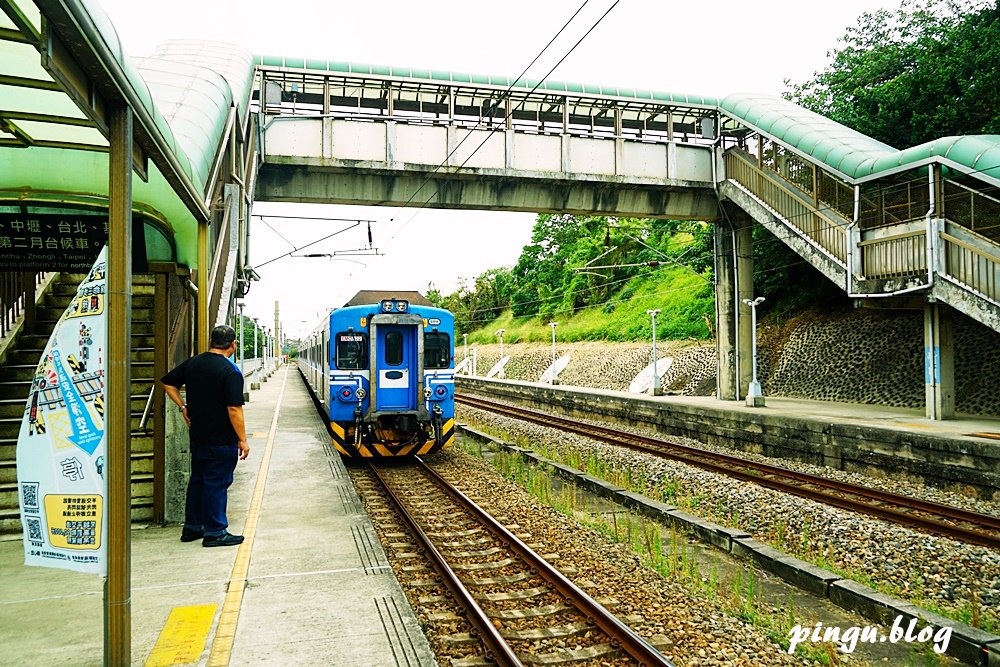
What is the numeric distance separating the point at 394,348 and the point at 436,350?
763 mm

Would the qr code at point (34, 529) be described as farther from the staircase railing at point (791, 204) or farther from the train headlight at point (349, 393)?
the staircase railing at point (791, 204)

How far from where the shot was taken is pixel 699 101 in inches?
774

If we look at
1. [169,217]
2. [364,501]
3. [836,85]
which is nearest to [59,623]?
[169,217]

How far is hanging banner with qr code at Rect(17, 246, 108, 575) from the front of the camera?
11.3 ft

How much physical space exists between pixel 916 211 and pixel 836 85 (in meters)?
10.4

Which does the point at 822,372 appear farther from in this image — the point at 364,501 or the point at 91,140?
the point at 91,140

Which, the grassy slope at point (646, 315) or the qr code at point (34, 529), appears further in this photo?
the grassy slope at point (646, 315)

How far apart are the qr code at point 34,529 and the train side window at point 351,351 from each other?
855 cm

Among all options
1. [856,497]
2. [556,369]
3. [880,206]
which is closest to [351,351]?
[856,497]

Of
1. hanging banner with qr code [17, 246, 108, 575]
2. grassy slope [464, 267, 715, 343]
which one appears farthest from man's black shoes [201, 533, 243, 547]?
grassy slope [464, 267, 715, 343]

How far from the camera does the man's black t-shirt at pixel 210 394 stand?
571cm

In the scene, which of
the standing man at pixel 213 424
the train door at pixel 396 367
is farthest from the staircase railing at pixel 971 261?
the standing man at pixel 213 424

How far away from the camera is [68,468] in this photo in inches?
135

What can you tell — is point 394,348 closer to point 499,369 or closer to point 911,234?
point 911,234
